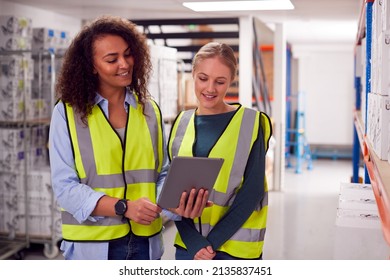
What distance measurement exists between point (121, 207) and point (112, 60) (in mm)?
434

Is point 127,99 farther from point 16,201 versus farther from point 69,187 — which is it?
point 16,201

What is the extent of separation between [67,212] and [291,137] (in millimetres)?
9965

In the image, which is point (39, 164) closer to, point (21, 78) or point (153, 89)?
point (21, 78)

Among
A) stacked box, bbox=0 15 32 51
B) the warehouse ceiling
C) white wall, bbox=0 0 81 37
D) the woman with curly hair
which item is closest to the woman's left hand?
the woman with curly hair

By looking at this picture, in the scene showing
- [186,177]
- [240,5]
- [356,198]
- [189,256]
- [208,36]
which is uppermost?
[240,5]

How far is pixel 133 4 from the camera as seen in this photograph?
532cm

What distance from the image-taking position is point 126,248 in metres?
1.79

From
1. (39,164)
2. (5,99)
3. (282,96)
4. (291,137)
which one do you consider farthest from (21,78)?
(291,137)

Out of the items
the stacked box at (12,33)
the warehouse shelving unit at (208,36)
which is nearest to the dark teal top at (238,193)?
the stacked box at (12,33)

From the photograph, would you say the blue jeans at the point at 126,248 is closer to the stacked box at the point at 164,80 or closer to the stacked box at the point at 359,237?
the stacked box at the point at 359,237

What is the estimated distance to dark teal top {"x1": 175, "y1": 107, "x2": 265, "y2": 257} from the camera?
5.82 ft

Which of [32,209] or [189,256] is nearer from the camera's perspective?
[189,256]

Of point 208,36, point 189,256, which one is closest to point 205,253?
point 189,256

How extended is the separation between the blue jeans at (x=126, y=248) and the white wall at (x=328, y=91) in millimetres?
9593
